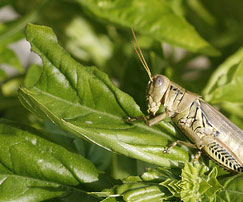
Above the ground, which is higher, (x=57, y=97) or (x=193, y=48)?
(x=193, y=48)

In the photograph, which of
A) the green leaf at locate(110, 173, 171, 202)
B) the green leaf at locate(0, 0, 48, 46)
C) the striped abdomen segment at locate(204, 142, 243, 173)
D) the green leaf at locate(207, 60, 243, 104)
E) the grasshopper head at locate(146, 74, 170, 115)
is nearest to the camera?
the green leaf at locate(110, 173, 171, 202)

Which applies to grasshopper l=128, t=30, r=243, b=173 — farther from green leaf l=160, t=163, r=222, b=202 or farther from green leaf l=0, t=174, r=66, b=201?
green leaf l=0, t=174, r=66, b=201

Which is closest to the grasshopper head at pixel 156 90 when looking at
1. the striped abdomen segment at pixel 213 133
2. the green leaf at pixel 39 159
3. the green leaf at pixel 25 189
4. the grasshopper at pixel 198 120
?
the grasshopper at pixel 198 120

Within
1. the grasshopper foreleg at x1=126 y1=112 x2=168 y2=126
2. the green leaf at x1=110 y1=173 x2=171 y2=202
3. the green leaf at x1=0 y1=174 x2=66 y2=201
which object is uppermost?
the grasshopper foreleg at x1=126 y1=112 x2=168 y2=126

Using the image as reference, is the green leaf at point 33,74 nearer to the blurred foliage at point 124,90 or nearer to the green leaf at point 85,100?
the blurred foliage at point 124,90

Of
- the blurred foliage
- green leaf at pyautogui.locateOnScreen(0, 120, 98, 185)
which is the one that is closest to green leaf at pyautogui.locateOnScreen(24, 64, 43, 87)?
the blurred foliage

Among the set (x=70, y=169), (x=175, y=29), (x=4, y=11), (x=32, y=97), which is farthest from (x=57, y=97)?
(x=4, y=11)

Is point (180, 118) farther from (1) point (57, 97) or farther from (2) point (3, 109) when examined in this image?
(2) point (3, 109)
